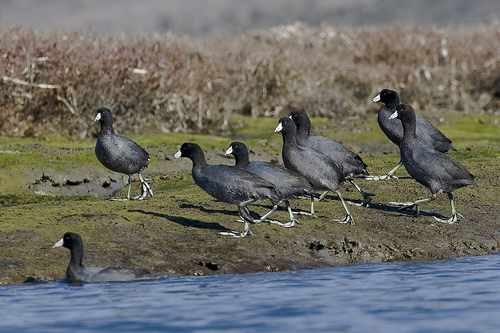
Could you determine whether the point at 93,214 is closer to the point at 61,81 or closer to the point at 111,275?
the point at 111,275

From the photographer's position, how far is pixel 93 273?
10133 millimetres

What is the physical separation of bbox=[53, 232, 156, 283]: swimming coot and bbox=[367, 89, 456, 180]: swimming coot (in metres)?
7.60

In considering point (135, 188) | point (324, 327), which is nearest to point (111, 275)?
point (324, 327)

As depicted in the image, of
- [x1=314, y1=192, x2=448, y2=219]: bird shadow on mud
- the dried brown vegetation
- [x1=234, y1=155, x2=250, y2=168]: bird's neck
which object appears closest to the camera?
[x1=234, y1=155, x2=250, y2=168]: bird's neck

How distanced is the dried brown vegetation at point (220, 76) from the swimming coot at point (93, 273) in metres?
14.6

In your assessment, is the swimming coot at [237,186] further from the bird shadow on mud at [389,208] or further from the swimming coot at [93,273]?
the bird shadow on mud at [389,208]

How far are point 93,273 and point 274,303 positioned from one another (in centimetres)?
247

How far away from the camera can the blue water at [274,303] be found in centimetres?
814

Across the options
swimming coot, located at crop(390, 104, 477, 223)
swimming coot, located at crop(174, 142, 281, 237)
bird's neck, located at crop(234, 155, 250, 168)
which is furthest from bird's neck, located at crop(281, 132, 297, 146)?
swimming coot, located at crop(390, 104, 477, 223)

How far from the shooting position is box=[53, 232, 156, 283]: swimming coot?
10102mm

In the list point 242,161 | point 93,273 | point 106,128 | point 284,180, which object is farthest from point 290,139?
point 93,273

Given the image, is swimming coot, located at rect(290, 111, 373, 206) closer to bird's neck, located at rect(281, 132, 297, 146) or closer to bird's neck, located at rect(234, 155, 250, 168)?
bird's neck, located at rect(281, 132, 297, 146)

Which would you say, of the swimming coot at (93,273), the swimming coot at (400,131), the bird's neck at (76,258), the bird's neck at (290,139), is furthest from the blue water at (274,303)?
the swimming coot at (400,131)

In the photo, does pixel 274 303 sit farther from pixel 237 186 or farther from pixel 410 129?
pixel 410 129
